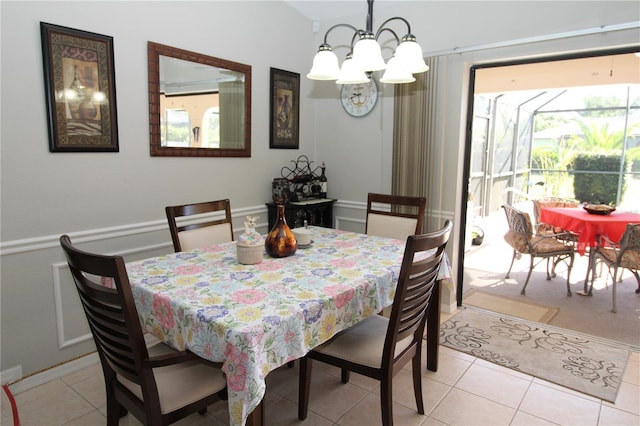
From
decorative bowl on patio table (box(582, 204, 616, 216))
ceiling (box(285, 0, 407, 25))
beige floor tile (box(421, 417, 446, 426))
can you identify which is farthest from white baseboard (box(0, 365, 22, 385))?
decorative bowl on patio table (box(582, 204, 616, 216))

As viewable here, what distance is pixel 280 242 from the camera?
6.91ft

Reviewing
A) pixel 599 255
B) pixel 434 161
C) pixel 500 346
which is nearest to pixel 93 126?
pixel 434 161

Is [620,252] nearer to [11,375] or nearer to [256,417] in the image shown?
[256,417]

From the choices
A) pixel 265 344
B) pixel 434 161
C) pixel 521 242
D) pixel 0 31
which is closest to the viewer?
pixel 265 344

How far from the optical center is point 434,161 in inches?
134

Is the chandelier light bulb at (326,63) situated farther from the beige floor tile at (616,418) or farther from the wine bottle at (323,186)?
the beige floor tile at (616,418)

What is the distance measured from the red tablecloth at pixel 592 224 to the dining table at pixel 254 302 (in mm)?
2191

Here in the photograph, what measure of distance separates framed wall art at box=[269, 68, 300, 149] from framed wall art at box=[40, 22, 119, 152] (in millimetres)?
1453

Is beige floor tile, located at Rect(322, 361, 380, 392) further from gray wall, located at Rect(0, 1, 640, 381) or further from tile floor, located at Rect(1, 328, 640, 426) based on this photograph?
gray wall, located at Rect(0, 1, 640, 381)

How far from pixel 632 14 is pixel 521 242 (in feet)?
6.96

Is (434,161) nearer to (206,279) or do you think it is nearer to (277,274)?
(277,274)

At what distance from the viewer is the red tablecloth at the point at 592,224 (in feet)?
11.9

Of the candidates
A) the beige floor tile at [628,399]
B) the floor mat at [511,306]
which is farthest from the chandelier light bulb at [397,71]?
the floor mat at [511,306]

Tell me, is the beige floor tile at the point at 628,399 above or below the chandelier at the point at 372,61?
below
